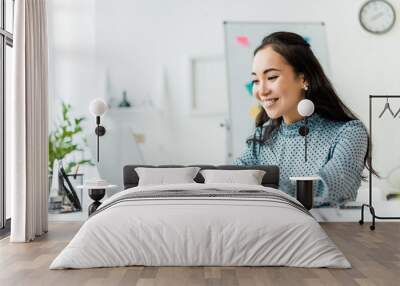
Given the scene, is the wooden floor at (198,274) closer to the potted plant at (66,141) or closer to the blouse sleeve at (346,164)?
the blouse sleeve at (346,164)

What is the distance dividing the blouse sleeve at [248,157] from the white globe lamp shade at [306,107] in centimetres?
63

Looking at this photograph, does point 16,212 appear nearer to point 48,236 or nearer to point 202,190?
point 48,236

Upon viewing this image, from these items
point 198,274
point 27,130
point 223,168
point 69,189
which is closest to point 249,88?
point 223,168

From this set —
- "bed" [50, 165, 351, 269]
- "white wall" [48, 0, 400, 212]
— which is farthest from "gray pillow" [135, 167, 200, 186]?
"bed" [50, 165, 351, 269]

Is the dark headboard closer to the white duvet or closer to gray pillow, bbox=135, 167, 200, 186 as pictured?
gray pillow, bbox=135, 167, 200, 186

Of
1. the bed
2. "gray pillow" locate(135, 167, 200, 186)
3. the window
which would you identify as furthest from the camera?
"gray pillow" locate(135, 167, 200, 186)

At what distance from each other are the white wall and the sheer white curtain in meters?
1.23

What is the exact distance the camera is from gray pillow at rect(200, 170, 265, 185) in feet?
20.9

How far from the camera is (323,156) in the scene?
270 inches

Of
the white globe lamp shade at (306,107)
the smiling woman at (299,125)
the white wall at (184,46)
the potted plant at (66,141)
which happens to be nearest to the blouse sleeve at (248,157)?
the smiling woman at (299,125)

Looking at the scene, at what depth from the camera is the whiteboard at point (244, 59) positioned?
7.08m

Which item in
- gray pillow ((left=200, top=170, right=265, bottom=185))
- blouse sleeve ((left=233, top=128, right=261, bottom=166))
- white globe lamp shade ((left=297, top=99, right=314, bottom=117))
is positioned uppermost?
white globe lamp shade ((left=297, top=99, right=314, bottom=117))

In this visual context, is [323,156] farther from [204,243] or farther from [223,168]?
[204,243]

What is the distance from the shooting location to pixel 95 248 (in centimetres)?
431
